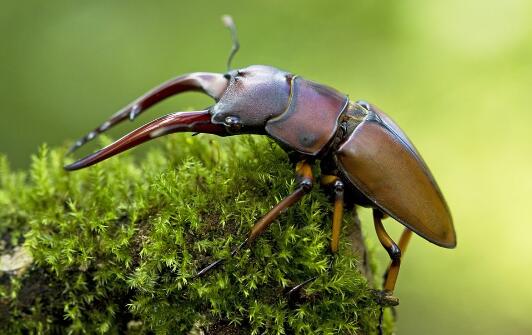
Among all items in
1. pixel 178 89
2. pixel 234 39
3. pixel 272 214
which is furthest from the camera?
pixel 234 39

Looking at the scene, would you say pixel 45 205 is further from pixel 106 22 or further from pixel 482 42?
pixel 482 42

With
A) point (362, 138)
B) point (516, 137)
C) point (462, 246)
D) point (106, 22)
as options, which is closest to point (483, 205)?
point (462, 246)

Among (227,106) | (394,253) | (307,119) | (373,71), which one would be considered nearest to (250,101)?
(227,106)

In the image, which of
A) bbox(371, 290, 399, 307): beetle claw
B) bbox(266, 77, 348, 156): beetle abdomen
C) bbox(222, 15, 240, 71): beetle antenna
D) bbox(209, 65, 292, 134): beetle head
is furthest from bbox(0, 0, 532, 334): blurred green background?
bbox(209, 65, 292, 134): beetle head

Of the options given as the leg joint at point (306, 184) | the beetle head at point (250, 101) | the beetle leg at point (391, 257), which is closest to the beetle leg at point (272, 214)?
the leg joint at point (306, 184)

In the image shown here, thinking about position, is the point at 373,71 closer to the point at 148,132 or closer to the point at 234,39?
the point at 234,39

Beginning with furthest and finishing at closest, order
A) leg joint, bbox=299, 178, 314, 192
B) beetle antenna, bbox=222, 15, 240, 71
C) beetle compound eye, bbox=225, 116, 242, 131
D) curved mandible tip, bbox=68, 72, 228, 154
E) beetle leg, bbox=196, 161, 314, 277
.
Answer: beetle antenna, bbox=222, 15, 240, 71 < curved mandible tip, bbox=68, 72, 228, 154 < beetle compound eye, bbox=225, 116, 242, 131 < leg joint, bbox=299, 178, 314, 192 < beetle leg, bbox=196, 161, 314, 277

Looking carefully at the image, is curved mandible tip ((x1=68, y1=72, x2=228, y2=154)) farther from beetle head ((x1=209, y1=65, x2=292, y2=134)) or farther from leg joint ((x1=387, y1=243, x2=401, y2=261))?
leg joint ((x1=387, y1=243, x2=401, y2=261))

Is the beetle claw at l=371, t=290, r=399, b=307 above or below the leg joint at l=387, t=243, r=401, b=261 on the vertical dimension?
below
